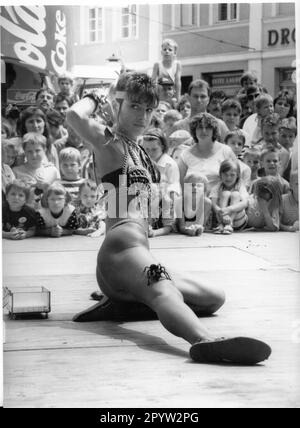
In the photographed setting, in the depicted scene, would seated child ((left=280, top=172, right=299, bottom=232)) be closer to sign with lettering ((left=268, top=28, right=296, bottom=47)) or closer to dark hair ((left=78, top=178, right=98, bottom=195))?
sign with lettering ((left=268, top=28, right=296, bottom=47))

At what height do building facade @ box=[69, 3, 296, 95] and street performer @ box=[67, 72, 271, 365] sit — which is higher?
building facade @ box=[69, 3, 296, 95]

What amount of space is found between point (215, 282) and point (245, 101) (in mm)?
703

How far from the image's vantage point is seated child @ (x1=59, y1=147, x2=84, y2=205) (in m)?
3.44

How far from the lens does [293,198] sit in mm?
3320

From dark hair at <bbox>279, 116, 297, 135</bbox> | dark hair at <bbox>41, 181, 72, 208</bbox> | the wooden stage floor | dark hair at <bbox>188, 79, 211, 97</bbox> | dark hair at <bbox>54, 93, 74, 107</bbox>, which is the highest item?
dark hair at <bbox>188, 79, 211, 97</bbox>

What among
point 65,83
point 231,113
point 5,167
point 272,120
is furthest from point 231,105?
point 5,167

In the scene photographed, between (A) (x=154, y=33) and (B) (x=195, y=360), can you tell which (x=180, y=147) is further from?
(B) (x=195, y=360)

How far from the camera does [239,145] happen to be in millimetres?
3613

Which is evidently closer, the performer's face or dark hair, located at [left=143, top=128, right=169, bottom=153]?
the performer's face

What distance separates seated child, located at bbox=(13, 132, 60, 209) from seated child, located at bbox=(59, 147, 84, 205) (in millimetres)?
36

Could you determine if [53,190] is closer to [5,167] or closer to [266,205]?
[5,167]

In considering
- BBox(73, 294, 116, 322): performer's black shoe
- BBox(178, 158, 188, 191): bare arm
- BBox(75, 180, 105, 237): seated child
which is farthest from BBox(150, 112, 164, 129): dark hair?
BBox(73, 294, 116, 322): performer's black shoe
